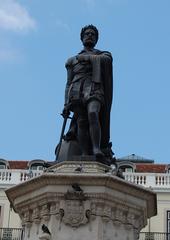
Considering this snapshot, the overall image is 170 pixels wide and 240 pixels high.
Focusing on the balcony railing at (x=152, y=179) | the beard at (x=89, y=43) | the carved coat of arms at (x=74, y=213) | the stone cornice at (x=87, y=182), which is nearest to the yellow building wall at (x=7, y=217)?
the balcony railing at (x=152, y=179)

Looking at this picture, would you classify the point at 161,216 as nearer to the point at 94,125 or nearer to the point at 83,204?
the point at 94,125

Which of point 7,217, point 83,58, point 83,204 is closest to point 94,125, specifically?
point 83,58

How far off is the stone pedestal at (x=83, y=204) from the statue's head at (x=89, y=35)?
2.65 metres

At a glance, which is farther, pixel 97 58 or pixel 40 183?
pixel 97 58

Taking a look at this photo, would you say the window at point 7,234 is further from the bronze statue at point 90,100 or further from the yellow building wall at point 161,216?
the bronze statue at point 90,100

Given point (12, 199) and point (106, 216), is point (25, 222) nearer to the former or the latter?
point (12, 199)

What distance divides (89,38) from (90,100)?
1.39m

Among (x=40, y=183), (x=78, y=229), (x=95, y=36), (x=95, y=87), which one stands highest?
(x=95, y=36)

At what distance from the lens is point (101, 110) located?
13172mm

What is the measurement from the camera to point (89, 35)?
44.8 feet

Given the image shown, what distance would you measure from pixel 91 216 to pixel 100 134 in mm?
1803

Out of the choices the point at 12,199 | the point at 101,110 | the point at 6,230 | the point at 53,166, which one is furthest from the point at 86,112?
the point at 6,230

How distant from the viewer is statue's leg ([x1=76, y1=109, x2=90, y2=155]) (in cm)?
1289

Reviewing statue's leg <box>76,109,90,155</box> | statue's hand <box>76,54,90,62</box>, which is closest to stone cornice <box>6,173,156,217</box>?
statue's leg <box>76,109,90,155</box>
